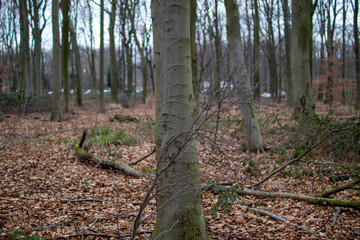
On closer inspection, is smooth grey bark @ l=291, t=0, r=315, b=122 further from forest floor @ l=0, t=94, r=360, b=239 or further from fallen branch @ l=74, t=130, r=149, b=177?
fallen branch @ l=74, t=130, r=149, b=177

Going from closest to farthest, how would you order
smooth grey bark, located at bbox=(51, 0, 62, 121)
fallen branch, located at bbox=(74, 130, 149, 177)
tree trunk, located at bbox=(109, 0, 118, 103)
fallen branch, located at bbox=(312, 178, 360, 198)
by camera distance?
fallen branch, located at bbox=(312, 178, 360, 198), fallen branch, located at bbox=(74, 130, 149, 177), smooth grey bark, located at bbox=(51, 0, 62, 121), tree trunk, located at bbox=(109, 0, 118, 103)

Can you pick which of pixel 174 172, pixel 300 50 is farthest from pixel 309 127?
pixel 174 172

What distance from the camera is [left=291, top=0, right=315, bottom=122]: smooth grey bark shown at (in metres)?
8.81

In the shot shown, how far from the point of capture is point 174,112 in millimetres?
2482

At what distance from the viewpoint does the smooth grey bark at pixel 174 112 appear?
247cm

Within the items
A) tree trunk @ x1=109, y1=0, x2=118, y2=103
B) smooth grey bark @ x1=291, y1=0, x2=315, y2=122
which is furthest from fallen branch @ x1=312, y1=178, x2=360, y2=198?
tree trunk @ x1=109, y1=0, x2=118, y2=103

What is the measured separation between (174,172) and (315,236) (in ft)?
6.58

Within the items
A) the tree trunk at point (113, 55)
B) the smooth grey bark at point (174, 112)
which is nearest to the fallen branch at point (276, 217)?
the smooth grey bark at point (174, 112)

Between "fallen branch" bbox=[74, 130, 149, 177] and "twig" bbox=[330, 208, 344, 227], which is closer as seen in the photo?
"twig" bbox=[330, 208, 344, 227]

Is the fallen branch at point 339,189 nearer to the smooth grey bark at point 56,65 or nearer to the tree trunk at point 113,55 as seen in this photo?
the smooth grey bark at point 56,65

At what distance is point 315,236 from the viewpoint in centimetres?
326

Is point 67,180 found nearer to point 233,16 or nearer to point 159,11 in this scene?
point 159,11

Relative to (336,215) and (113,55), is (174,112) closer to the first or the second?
(336,215)

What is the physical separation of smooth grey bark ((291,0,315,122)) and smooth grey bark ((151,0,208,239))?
7.16 m
